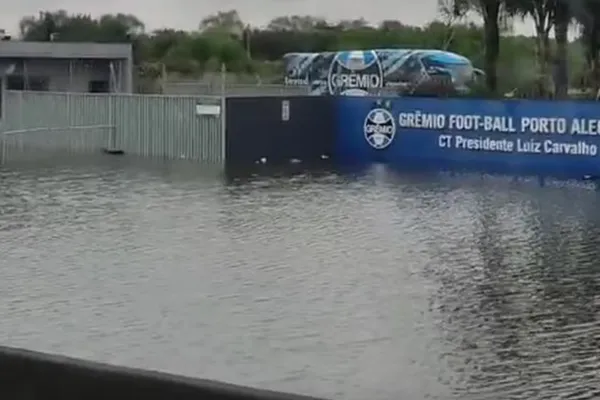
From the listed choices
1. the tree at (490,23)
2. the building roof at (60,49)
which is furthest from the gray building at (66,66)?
the tree at (490,23)

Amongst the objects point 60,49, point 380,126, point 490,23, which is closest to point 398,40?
point 490,23

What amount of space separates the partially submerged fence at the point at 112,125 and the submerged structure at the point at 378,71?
11849 mm

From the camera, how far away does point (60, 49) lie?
53875 mm

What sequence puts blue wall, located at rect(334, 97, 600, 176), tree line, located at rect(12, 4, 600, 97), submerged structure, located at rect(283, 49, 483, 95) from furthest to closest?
submerged structure, located at rect(283, 49, 483, 95), blue wall, located at rect(334, 97, 600, 176), tree line, located at rect(12, 4, 600, 97)

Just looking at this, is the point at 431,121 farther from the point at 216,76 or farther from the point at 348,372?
the point at 348,372

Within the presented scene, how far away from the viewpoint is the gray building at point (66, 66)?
53562 millimetres

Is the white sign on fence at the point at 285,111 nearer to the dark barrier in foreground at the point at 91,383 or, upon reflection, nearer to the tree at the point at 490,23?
the tree at the point at 490,23

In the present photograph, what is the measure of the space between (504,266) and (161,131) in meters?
23.6

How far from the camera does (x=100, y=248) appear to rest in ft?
61.9

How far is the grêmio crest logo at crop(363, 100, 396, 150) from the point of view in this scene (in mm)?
37219

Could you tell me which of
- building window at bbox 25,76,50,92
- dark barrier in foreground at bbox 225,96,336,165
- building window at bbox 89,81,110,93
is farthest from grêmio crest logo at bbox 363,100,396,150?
building window at bbox 89,81,110,93

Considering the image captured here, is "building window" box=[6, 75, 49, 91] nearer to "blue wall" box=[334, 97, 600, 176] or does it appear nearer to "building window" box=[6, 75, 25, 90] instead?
"building window" box=[6, 75, 25, 90]

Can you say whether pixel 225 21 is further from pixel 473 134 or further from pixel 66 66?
pixel 66 66

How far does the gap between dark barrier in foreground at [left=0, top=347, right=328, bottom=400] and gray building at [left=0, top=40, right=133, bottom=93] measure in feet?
155
